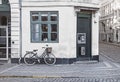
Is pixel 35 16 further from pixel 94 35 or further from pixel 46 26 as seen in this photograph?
pixel 94 35

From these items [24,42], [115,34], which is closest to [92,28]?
[24,42]

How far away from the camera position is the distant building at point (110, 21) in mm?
57000

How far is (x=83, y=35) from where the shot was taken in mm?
19688

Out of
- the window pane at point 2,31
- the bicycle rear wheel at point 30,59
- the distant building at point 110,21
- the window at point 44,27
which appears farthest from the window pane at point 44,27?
the distant building at point 110,21

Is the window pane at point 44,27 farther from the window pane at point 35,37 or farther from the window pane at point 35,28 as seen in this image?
the window pane at point 35,37

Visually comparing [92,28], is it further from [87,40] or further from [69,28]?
[69,28]

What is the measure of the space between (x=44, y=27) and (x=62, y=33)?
1.27 metres

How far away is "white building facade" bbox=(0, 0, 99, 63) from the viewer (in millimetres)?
18500

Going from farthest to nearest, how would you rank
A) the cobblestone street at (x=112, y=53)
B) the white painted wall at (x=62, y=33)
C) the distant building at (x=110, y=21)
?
1. the distant building at (x=110, y=21)
2. the cobblestone street at (x=112, y=53)
3. the white painted wall at (x=62, y=33)

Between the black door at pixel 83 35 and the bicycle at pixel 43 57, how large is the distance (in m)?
2.10

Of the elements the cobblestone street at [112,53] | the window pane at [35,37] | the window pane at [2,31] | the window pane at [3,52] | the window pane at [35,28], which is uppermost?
the window pane at [35,28]

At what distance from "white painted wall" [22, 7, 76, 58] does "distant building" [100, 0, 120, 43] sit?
38.4 metres

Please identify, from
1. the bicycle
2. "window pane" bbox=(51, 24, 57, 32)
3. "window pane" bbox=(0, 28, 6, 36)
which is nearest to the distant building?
"window pane" bbox=(0, 28, 6, 36)

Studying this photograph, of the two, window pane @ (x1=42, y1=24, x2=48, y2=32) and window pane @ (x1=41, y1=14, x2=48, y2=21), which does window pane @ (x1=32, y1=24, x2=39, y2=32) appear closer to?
window pane @ (x1=42, y1=24, x2=48, y2=32)
